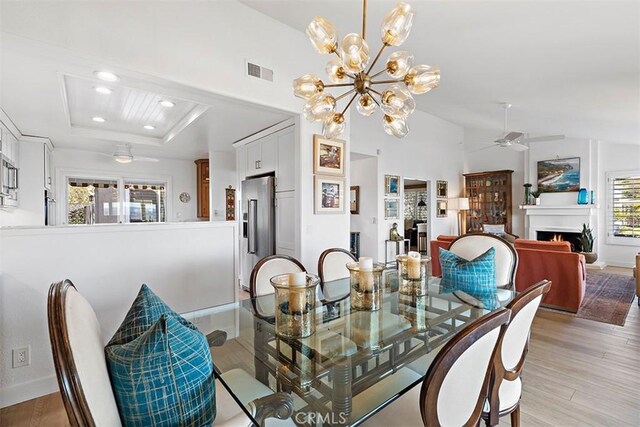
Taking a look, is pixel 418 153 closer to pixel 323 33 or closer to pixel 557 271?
pixel 557 271

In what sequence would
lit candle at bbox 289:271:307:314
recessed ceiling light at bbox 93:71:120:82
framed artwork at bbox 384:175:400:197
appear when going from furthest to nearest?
framed artwork at bbox 384:175:400:197 → recessed ceiling light at bbox 93:71:120:82 → lit candle at bbox 289:271:307:314

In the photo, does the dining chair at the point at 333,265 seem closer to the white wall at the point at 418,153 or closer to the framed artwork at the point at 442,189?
the white wall at the point at 418,153

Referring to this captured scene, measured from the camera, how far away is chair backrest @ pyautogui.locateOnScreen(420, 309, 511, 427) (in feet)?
2.97

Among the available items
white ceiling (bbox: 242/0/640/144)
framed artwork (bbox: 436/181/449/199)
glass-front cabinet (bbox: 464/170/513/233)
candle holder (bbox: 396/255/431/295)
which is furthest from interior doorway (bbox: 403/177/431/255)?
candle holder (bbox: 396/255/431/295)

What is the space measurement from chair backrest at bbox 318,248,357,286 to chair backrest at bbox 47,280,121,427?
1839 millimetres

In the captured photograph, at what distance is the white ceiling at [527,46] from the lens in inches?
96.1

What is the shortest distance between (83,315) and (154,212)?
19.9 feet

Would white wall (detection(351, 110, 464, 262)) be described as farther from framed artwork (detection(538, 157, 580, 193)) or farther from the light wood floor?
the light wood floor

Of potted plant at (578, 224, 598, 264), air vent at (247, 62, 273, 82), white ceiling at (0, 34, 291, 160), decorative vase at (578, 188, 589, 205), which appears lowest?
potted plant at (578, 224, 598, 264)

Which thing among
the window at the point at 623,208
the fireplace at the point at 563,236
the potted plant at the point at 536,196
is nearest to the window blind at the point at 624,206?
the window at the point at 623,208

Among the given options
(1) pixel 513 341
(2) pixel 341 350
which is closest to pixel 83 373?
(2) pixel 341 350

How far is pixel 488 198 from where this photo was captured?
821 centimetres

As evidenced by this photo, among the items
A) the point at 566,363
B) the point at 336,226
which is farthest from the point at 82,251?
the point at 566,363

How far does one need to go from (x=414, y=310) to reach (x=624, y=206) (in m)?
7.75
